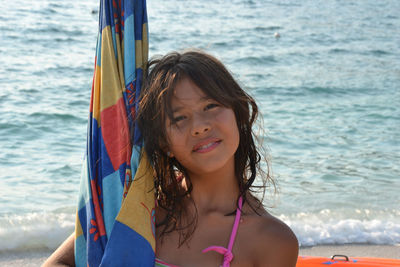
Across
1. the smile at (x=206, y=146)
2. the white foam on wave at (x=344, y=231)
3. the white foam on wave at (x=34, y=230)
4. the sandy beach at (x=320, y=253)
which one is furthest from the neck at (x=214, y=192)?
the white foam on wave at (x=34, y=230)

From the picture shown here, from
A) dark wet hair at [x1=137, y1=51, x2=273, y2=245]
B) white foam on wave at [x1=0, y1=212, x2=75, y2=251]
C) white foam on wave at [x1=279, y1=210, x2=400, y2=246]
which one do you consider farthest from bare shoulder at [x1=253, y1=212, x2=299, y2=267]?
white foam on wave at [x1=0, y1=212, x2=75, y2=251]

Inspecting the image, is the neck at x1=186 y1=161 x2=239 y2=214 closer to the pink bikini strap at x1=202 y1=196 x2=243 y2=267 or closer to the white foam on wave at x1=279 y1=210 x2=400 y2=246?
the pink bikini strap at x1=202 y1=196 x2=243 y2=267

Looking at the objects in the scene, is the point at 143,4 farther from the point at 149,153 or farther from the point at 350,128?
the point at 350,128

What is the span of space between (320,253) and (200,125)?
7.24 feet

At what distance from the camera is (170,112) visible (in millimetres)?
2043

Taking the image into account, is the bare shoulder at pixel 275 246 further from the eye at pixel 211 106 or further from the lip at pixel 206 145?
the eye at pixel 211 106

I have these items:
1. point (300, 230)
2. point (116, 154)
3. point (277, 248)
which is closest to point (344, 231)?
point (300, 230)

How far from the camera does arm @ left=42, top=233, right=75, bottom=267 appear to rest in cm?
211

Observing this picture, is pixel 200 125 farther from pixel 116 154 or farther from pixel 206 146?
pixel 116 154

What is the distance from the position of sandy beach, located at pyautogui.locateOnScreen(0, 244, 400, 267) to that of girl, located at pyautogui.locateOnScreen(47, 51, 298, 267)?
5.64ft

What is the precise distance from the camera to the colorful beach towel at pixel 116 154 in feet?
6.57

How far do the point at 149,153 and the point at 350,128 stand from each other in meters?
5.59

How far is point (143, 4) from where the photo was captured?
2193 millimetres

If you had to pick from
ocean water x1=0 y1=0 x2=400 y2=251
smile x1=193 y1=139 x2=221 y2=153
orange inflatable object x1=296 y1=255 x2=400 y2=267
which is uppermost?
smile x1=193 y1=139 x2=221 y2=153
